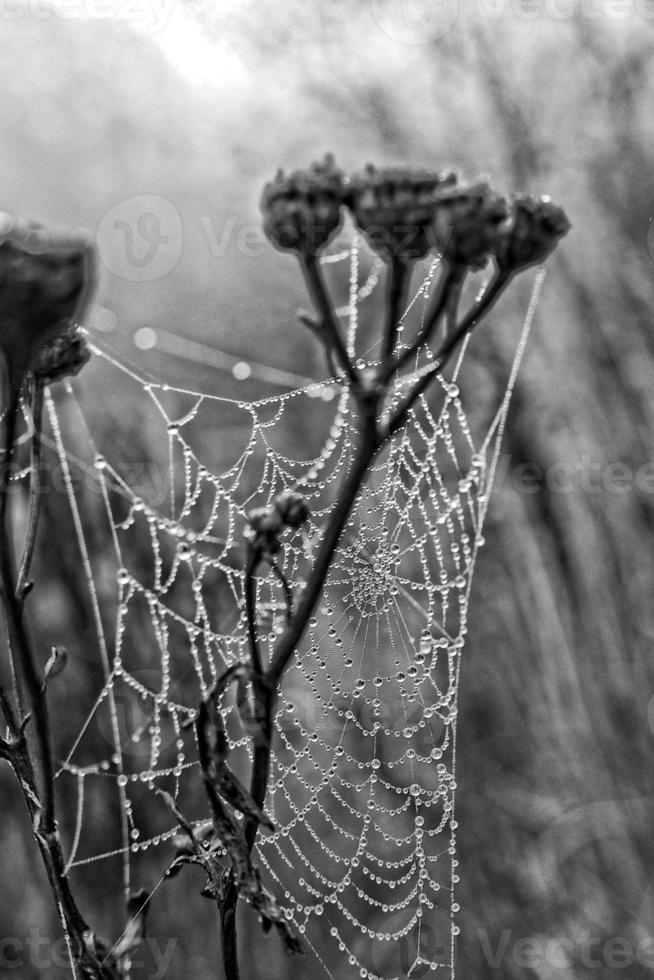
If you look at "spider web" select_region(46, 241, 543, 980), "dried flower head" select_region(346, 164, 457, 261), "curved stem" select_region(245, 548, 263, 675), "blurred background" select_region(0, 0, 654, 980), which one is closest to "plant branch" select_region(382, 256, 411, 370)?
"dried flower head" select_region(346, 164, 457, 261)

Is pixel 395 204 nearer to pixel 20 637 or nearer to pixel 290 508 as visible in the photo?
pixel 290 508

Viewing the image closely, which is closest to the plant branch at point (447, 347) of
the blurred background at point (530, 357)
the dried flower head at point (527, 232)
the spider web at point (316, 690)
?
the dried flower head at point (527, 232)

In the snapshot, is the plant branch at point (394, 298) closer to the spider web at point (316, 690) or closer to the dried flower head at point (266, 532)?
the dried flower head at point (266, 532)

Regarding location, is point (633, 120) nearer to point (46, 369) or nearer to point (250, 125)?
point (250, 125)

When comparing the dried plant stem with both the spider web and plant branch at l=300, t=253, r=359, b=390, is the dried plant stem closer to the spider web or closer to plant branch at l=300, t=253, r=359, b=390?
plant branch at l=300, t=253, r=359, b=390

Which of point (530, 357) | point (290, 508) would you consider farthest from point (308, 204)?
point (530, 357)

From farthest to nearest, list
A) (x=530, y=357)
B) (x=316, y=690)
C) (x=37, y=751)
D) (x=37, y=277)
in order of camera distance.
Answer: (x=530, y=357), (x=316, y=690), (x=37, y=751), (x=37, y=277)
